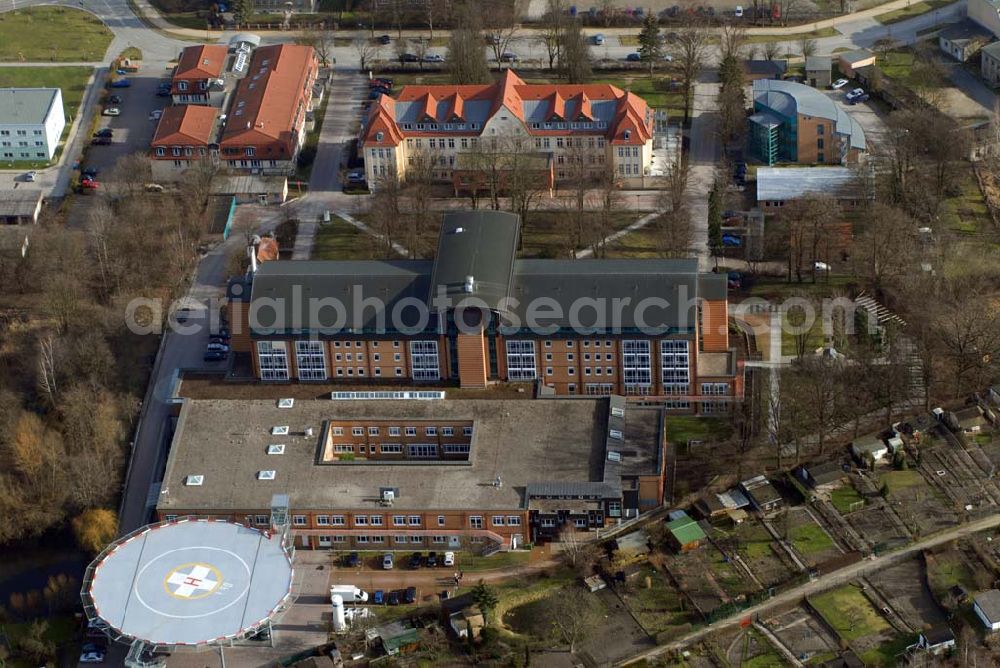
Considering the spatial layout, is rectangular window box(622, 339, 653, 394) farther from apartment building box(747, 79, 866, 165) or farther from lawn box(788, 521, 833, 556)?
apartment building box(747, 79, 866, 165)

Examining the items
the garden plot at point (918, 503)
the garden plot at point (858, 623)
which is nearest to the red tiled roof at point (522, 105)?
the garden plot at point (918, 503)

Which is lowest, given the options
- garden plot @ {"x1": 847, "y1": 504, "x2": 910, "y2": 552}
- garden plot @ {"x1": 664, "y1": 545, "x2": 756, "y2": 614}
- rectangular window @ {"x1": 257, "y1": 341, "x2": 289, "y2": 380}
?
garden plot @ {"x1": 664, "y1": 545, "x2": 756, "y2": 614}

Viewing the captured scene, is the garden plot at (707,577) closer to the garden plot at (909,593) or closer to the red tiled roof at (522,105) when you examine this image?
the garden plot at (909,593)

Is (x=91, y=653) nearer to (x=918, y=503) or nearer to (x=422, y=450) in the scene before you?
(x=422, y=450)

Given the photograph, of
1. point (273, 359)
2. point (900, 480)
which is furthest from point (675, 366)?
point (273, 359)

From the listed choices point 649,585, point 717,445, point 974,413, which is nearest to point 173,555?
point 649,585

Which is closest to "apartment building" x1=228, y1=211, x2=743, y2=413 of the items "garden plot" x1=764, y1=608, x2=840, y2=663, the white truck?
the white truck
